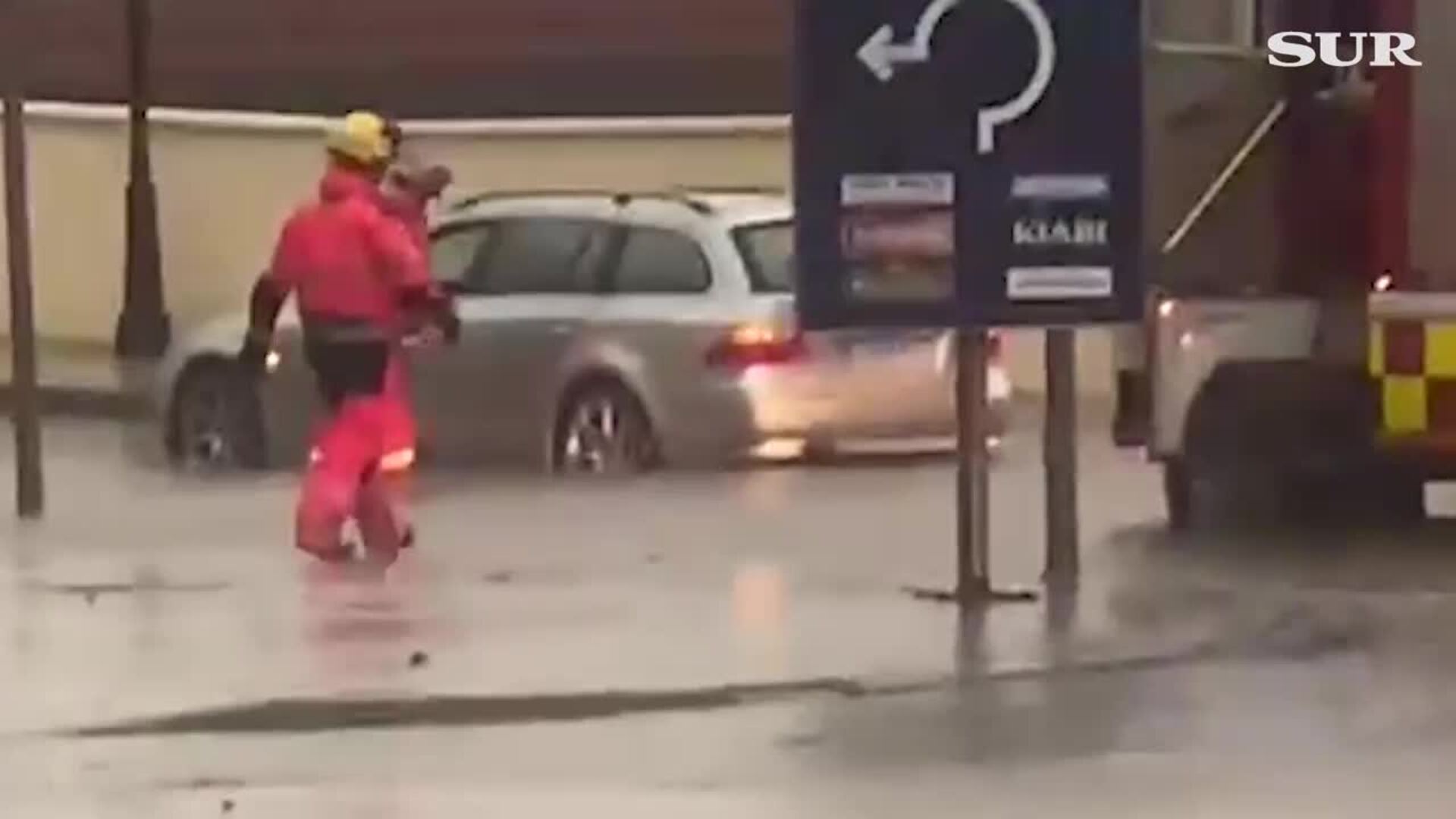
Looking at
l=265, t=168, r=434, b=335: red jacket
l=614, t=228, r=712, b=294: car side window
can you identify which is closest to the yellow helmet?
l=265, t=168, r=434, b=335: red jacket

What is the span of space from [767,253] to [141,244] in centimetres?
961

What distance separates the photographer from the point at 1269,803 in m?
10.6

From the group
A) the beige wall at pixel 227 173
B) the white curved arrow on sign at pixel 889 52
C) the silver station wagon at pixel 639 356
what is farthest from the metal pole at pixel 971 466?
the beige wall at pixel 227 173

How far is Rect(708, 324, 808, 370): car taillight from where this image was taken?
21.5 meters

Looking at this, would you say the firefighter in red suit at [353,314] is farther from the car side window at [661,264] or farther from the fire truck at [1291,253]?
the car side window at [661,264]

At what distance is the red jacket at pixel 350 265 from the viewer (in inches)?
645

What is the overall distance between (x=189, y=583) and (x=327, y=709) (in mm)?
3721

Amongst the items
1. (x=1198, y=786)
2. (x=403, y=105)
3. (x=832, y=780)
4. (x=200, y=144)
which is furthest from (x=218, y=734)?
(x=403, y=105)

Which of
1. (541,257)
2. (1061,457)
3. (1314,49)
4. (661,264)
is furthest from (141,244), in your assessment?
(1061,457)

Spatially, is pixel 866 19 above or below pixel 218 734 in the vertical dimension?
above

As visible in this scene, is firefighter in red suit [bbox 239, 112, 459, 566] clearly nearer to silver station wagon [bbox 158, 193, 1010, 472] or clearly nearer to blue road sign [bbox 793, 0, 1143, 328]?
blue road sign [bbox 793, 0, 1143, 328]

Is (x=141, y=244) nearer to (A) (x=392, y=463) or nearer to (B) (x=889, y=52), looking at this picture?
(A) (x=392, y=463)

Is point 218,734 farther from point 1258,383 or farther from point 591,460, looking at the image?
point 591,460

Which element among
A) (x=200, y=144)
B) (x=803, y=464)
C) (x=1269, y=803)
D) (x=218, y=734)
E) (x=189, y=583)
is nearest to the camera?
(x=1269, y=803)
